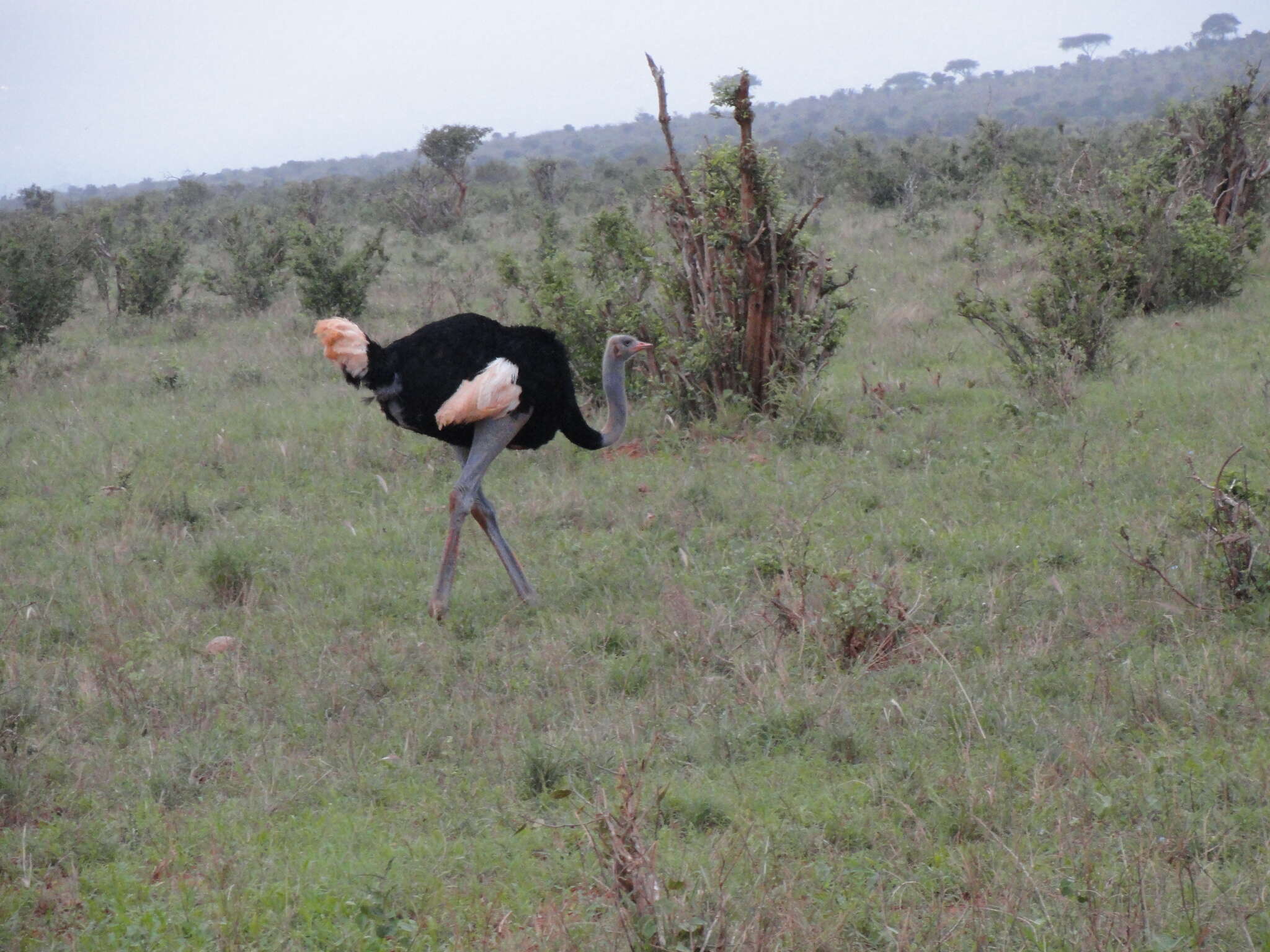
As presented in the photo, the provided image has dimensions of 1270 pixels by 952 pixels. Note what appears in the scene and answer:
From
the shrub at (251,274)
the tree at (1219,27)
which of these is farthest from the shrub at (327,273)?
the tree at (1219,27)

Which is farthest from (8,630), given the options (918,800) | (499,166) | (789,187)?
(499,166)

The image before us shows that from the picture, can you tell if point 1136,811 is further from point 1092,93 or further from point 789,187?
point 1092,93

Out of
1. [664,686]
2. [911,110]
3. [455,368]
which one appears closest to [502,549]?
[455,368]

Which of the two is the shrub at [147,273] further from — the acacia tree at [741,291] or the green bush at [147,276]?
the acacia tree at [741,291]

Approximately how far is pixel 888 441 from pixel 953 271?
6.39 meters

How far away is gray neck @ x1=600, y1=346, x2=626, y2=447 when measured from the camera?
6086mm

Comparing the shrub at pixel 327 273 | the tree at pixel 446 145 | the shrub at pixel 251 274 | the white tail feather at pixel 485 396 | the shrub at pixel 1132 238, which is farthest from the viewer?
the tree at pixel 446 145

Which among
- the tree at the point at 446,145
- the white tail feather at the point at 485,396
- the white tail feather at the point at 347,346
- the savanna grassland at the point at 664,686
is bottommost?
the savanna grassland at the point at 664,686

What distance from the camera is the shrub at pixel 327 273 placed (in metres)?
12.7

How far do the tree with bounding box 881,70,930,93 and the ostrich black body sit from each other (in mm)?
109981

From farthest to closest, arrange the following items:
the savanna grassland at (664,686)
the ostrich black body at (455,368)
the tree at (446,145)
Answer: the tree at (446,145), the ostrich black body at (455,368), the savanna grassland at (664,686)

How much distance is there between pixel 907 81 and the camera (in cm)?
10938

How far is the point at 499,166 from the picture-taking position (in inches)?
1672

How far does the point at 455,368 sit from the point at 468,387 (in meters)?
0.13
